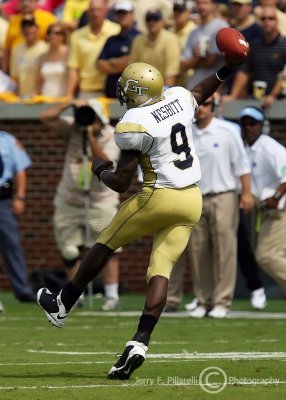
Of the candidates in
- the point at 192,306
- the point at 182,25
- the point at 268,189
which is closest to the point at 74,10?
the point at 182,25

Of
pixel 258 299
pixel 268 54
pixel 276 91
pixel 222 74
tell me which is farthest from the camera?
pixel 276 91

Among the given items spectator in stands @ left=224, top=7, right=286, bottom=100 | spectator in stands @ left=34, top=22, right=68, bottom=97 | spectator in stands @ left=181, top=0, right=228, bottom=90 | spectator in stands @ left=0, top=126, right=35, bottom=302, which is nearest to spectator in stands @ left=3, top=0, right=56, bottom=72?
spectator in stands @ left=34, top=22, right=68, bottom=97

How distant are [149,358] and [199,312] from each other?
4.07m

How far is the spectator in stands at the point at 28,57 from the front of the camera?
58.5ft

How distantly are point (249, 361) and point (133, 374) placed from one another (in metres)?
1.00

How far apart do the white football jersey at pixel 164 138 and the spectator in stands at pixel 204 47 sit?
7.40 m

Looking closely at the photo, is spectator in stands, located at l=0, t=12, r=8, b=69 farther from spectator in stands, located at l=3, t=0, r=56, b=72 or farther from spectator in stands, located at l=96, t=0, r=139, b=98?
spectator in stands, located at l=96, t=0, r=139, b=98

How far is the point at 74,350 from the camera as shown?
10.1m

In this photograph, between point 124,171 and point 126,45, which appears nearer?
point 124,171

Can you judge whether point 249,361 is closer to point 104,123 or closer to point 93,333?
point 93,333

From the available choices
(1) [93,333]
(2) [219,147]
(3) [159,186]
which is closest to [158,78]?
(3) [159,186]

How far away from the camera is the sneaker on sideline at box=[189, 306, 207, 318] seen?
527 inches

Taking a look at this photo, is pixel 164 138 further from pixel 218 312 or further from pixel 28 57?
pixel 28 57

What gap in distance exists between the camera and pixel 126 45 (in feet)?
55.4
